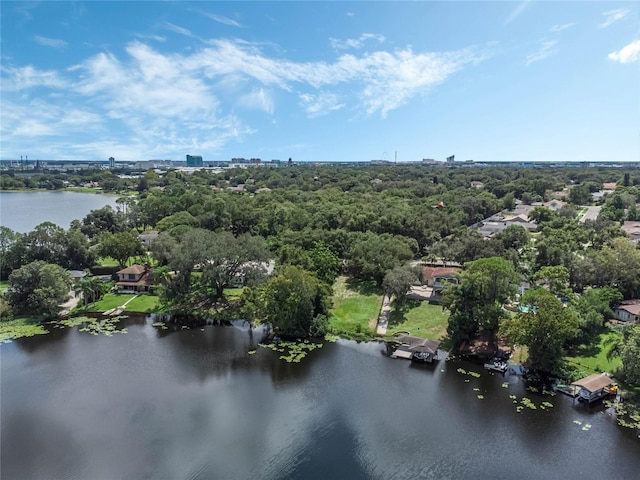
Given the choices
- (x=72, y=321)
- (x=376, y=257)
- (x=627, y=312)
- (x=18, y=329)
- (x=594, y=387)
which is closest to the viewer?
(x=594, y=387)

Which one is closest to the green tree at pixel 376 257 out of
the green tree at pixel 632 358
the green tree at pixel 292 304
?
the green tree at pixel 292 304

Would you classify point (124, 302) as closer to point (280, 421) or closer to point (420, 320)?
point (280, 421)

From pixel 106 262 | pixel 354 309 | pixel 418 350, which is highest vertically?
pixel 106 262

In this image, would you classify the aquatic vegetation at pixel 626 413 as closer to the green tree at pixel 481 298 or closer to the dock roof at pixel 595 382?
the dock roof at pixel 595 382

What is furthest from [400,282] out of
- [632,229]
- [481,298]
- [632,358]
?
[632,229]

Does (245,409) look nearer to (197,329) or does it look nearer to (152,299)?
(197,329)

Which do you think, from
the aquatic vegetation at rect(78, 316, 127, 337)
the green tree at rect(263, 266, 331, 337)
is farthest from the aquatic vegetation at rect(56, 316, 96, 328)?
the green tree at rect(263, 266, 331, 337)

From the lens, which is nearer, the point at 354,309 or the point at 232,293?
the point at 354,309
